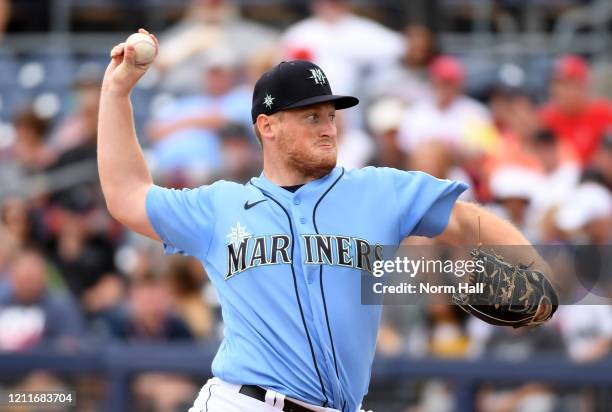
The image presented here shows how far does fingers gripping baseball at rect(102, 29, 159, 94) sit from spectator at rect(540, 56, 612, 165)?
474cm

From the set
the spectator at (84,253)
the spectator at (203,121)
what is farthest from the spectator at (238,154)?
the spectator at (84,253)

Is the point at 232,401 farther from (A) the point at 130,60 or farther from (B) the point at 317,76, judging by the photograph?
(A) the point at 130,60

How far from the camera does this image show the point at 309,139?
4156 mm

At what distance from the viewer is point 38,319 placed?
7.87 m

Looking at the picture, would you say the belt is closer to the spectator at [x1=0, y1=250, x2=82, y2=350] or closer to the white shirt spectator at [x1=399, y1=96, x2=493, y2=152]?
the spectator at [x1=0, y1=250, x2=82, y2=350]

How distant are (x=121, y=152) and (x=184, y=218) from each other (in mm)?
364

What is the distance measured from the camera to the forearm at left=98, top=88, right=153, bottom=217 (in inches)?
Answer: 171

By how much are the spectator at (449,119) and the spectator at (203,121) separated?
1.26 metres

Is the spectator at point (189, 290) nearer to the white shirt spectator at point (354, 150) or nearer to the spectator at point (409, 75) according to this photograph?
the white shirt spectator at point (354, 150)

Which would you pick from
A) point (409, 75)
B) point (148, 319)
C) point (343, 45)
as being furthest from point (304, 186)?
point (343, 45)

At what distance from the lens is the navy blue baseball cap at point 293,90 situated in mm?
4160

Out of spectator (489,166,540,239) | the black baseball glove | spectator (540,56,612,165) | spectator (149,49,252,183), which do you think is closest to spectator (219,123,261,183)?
spectator (149,49,252,183)

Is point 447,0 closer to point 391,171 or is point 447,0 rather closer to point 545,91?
point 545,91

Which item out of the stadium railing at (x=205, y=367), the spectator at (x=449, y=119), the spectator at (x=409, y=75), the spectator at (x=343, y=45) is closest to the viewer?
the stadium railing at (x=205, y=367)
